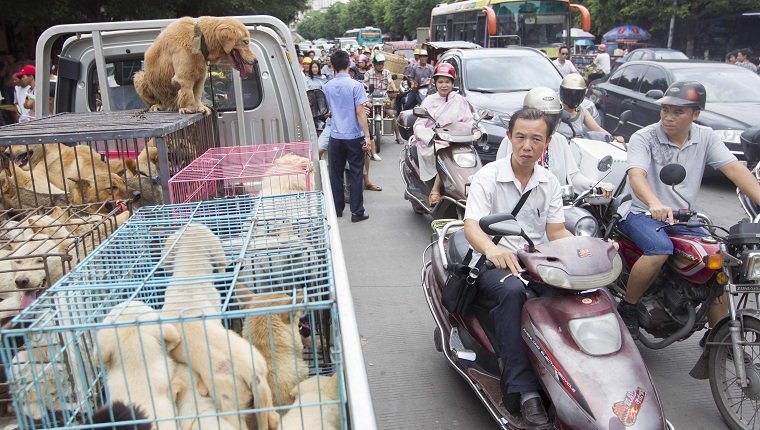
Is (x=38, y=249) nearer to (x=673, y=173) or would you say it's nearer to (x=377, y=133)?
(x=673, y=173)

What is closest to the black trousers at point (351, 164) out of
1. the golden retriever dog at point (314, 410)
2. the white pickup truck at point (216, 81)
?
the white pickup truck at point (216, 81)

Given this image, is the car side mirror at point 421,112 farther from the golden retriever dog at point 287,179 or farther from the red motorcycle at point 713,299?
the red motorcycle at point 713,299

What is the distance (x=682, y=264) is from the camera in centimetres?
352

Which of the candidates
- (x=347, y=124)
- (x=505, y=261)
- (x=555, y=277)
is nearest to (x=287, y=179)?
(x=505, y=261)

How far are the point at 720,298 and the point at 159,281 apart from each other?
3166 millimetres

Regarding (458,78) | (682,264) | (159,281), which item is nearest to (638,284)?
(682,264)

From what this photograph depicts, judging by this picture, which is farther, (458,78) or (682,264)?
(458,78)

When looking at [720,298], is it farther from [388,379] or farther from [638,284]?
[388,379]

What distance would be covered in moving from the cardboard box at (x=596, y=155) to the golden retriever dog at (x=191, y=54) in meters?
2.99

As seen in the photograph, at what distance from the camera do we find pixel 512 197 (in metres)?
3.25

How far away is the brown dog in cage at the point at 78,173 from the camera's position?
3611mm

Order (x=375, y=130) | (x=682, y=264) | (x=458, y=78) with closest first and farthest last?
(x=682, y=264), (x=458, y=78), (x=375, y=130)

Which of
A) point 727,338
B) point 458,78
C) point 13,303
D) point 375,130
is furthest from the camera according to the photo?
point 375,130

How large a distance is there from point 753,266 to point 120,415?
3040mm
